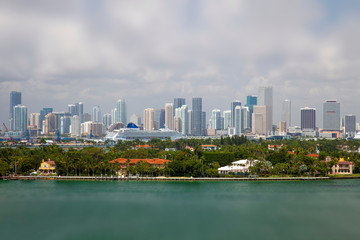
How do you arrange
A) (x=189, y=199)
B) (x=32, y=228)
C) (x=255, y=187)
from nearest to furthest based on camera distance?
(x=32, y=228), (x=189, y=199), (x=255, y=187)

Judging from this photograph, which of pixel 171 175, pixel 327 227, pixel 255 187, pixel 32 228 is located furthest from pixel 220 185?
pixel 32 228

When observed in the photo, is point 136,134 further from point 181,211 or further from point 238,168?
point 181,211

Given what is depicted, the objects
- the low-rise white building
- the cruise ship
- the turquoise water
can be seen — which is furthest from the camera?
the cruise ship

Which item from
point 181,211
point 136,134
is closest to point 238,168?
point 181,211

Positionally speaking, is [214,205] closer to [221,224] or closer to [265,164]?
[221,224]

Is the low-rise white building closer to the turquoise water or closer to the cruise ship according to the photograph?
the turquoise water

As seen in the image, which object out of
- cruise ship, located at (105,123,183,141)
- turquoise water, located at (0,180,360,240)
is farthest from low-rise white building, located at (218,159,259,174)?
cruise ship, located at (105,123,183,141)

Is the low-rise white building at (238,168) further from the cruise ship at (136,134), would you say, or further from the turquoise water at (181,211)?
the cruise ship at (136,134)

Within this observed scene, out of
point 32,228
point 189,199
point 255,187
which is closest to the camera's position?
point 32,228

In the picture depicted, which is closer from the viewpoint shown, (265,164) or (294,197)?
(294,197)
